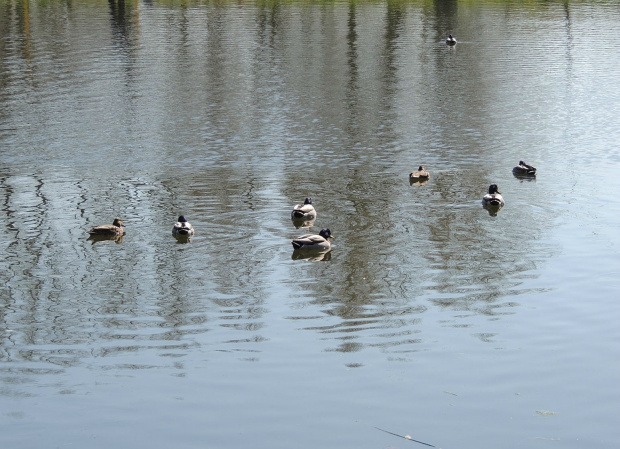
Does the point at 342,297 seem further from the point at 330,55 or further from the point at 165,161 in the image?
the point at 330,55

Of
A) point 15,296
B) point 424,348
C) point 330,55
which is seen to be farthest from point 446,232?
point 330,55

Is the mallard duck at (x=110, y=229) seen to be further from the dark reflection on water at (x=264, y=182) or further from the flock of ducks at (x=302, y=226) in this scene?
the dark reflection on water at (x=264, y=182)

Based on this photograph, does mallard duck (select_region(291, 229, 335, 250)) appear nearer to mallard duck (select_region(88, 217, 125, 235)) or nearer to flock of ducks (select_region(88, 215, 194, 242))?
flock of ducks (select_region(88, 215, 194, 242))

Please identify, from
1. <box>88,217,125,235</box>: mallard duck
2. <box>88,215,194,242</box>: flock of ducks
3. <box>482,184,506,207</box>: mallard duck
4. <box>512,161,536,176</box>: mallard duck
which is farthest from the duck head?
<box>88,217,125,235</box>: mallard duck

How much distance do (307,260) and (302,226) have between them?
2.86 m

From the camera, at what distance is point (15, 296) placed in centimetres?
2169

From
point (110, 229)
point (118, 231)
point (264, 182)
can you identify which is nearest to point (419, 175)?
point (264, 182)

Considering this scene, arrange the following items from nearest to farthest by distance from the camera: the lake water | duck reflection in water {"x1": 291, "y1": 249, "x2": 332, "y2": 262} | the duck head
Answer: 1. the lake water
2. duck reflection in water {"x1": 291, "y1": 249, "x2": 332, "y2": 262}
3. the duck head

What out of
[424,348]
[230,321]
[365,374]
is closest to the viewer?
[365,374]

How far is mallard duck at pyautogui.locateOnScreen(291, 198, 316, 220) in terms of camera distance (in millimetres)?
27531

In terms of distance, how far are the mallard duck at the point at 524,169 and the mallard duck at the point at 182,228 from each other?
1283 cm

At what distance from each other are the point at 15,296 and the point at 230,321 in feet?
17.7

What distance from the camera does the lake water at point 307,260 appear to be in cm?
1584

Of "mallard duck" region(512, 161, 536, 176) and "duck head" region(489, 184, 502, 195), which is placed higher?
"duck head" region(489, 184, 502, 195)
